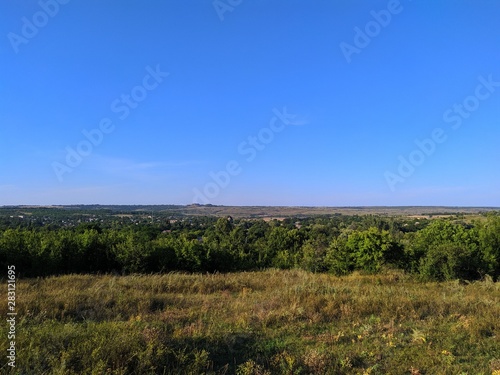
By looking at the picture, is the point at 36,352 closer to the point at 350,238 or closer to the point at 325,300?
the point at 325,300

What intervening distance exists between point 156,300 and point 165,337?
353 cm

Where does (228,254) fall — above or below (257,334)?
below

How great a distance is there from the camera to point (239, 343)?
5.41 meters

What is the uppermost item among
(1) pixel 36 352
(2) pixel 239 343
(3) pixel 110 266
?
(1) pixel 36 352

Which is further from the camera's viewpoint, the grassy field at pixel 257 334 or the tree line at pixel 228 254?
the tree line at pixel 228 254

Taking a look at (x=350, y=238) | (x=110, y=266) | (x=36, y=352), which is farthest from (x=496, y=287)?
(x=110, y=266)

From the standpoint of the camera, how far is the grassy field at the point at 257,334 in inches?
164

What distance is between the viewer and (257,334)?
19.5 ft

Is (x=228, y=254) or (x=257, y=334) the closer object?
(x=257, y=334)

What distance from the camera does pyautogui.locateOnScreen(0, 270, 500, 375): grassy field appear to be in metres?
4.16

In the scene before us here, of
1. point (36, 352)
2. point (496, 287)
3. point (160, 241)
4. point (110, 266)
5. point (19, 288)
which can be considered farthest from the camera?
point (160, 241)

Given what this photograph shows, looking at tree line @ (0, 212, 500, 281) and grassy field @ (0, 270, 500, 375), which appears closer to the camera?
grassy field @ (0, 270, 500, 375)

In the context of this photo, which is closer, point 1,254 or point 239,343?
point 239,343

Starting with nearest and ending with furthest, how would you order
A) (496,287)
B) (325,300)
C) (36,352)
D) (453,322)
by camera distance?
(36,352), (453,322), (325,300), (496,287)
